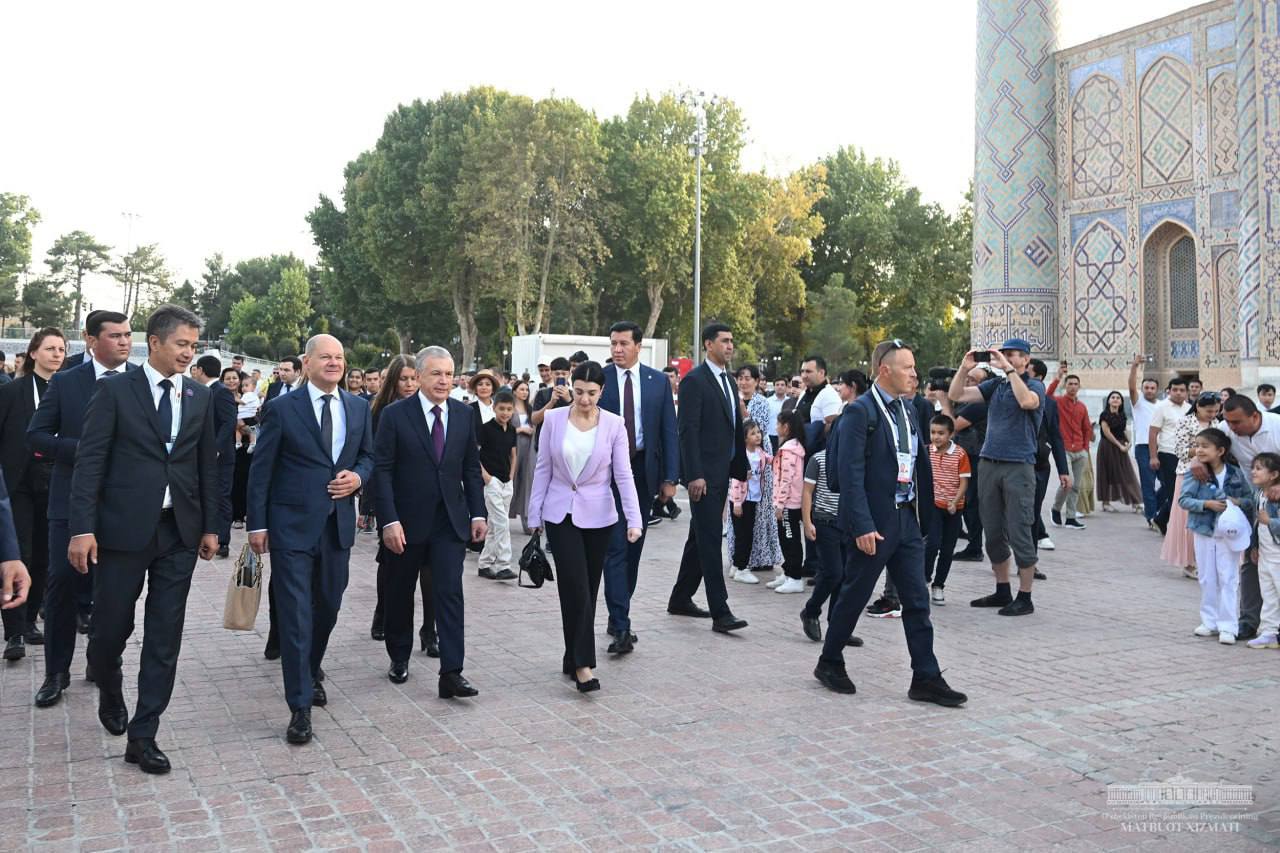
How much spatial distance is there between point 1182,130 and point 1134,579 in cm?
→ 1831

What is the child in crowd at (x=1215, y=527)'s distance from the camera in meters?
7.68

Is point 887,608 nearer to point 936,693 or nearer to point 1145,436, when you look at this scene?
point 936,693

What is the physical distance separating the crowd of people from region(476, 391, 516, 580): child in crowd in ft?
0.66

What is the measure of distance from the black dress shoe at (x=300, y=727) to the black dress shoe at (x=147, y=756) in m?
0.56

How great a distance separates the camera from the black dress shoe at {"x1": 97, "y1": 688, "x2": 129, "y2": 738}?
A: 206 inches

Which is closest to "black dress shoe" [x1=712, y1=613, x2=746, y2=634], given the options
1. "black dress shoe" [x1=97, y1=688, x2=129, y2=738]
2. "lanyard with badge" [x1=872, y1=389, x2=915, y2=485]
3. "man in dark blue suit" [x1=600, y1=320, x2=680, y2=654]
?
"man in dark blue suit" [x1=600, y1=320, x2=680, y2=654]

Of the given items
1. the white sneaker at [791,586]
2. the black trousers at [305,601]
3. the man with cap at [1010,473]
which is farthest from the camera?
the white sneaker at [791,586]

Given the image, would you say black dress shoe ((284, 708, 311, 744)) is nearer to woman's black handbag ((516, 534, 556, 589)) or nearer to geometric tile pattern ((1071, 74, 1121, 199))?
woman's black handbag ((516, 534, 556, 589))

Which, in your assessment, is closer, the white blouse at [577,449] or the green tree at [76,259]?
the white blouse at [577,449]

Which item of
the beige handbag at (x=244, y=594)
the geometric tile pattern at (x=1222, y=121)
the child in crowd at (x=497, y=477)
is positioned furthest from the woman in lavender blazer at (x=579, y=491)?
the geometric tile pattern at (x=1222, y=121)

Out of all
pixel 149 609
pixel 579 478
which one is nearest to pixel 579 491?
pixel 579 478

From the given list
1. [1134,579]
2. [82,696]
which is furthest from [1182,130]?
[82,696]

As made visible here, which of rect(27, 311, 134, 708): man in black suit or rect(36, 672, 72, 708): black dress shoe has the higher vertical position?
rect(27, 311, 134, 708): man in black suit

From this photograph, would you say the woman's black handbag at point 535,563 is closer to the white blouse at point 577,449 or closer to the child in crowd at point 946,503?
the white blouse at point 577,449
